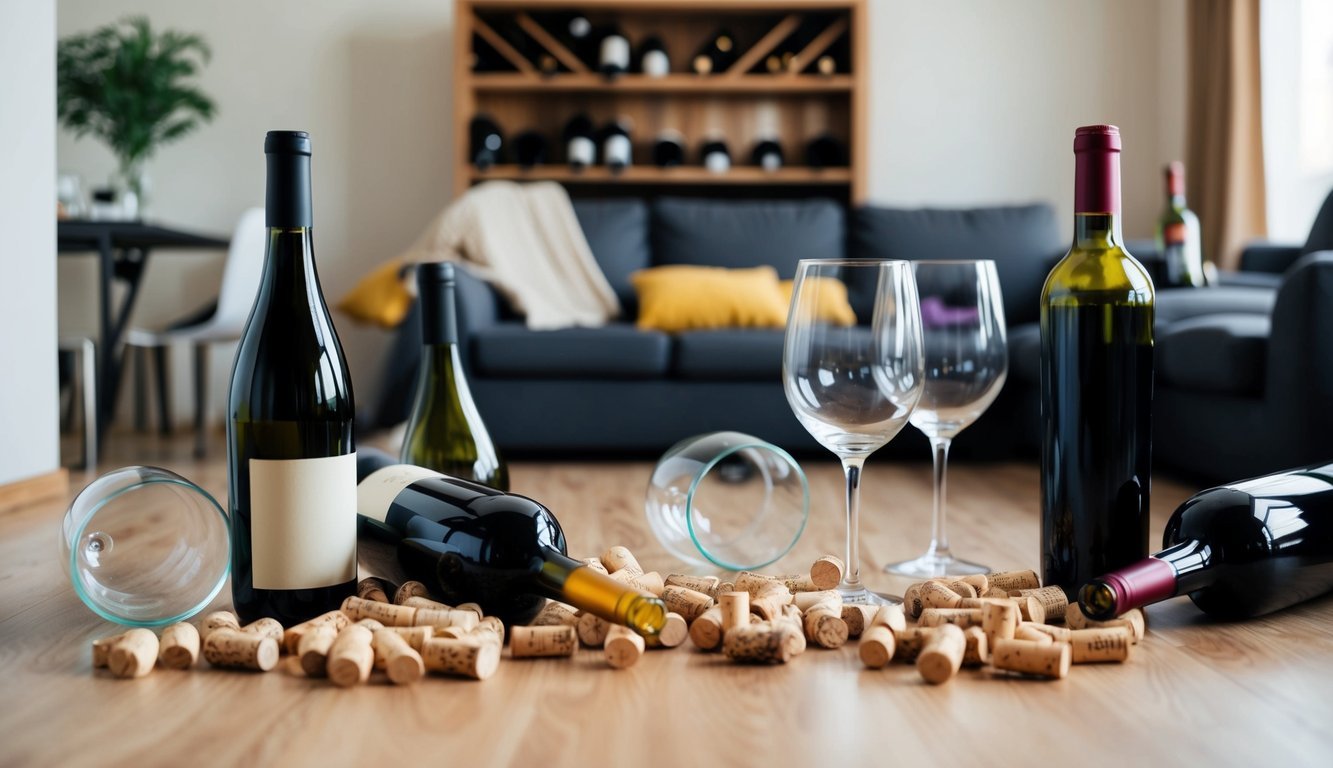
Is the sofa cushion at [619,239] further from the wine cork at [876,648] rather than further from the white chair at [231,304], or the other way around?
the wine cork at [876,648]

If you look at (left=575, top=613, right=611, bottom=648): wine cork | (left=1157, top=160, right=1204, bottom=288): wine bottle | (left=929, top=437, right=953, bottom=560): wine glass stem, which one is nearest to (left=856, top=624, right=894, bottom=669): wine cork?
(left=575, top=613, right=611, bottom=648): wine cork

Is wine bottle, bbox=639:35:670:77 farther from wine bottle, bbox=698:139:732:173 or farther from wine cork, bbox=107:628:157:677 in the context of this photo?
wine cork, bbox=107:628:157:677

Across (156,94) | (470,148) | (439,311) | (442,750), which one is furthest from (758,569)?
(156,94)

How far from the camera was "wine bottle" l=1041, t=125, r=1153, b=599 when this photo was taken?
99 cm

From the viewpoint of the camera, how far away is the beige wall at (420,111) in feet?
14.9

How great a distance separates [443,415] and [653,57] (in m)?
3.14

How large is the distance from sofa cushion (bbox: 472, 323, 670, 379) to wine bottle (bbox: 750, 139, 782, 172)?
1.47 metres

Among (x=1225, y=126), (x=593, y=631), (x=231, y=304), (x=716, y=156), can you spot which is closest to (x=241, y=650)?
(x=593, y=631)

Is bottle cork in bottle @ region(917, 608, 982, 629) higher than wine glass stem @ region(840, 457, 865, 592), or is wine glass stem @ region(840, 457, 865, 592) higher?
wine glass stem @ region(840, 457, 865, 592)

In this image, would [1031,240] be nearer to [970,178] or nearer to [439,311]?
[970,178]

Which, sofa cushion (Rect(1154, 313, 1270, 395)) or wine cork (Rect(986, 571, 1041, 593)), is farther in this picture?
sofa cushion (Rect(1154, 313, 1270, 395))

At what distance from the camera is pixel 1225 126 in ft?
13.6

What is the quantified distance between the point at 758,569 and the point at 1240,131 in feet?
11.8

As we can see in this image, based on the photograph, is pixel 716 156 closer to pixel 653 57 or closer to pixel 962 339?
pixel 653 57
